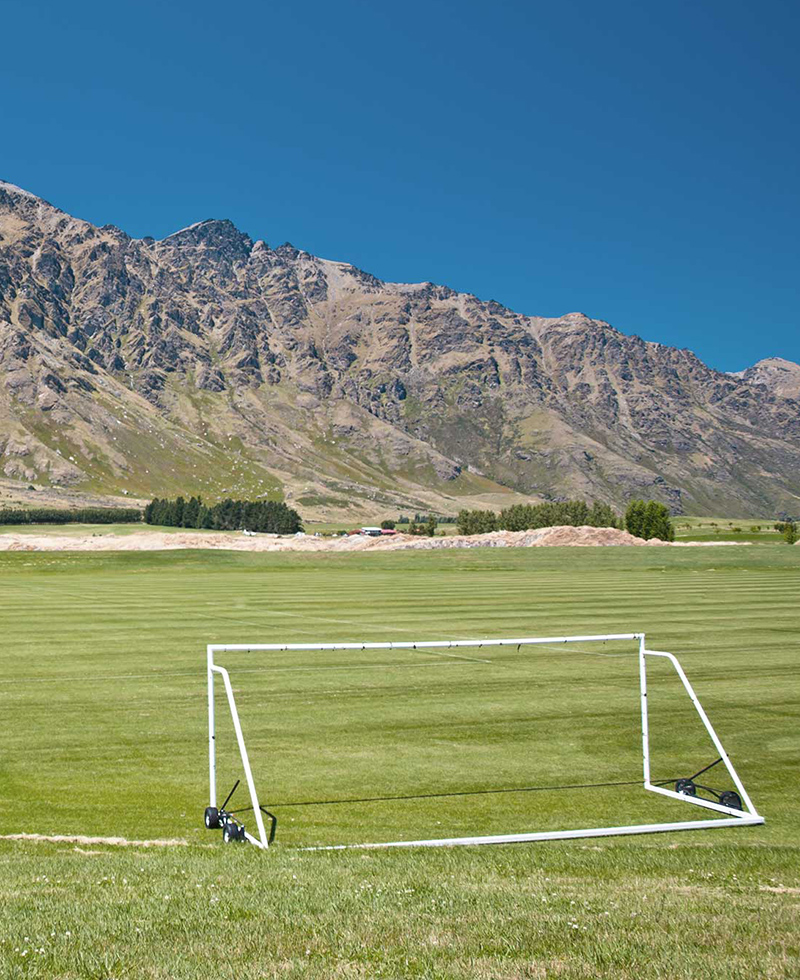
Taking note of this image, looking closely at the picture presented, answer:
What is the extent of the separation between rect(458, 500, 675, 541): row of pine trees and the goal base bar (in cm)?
15557

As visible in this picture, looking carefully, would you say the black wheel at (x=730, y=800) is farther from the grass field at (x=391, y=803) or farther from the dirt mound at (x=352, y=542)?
the dirt mound at (x=352, y=542)

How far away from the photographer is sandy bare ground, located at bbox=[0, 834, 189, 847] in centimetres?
1370

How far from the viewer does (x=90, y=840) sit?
14.0m

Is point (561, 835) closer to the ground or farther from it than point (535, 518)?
closer to the ground

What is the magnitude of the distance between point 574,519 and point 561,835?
557 feet

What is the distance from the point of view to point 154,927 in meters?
9.02

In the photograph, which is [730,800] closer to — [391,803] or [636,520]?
[391,803]

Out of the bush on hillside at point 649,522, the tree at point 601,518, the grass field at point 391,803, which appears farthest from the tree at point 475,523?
the grass field at point 391,803

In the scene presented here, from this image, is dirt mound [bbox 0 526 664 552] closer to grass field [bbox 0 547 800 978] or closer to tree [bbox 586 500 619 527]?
tree [bbox 586 500 619 527]

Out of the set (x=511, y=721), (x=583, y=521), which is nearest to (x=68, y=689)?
(x=511, y=721)

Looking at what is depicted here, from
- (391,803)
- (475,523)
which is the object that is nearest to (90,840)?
(391,803)

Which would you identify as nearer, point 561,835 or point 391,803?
point 561,835

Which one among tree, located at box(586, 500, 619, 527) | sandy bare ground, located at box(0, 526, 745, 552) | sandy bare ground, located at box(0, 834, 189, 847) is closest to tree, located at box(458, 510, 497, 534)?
tree, located at box(586, 500, 619, 527)

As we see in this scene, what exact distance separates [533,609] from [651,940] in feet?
148
